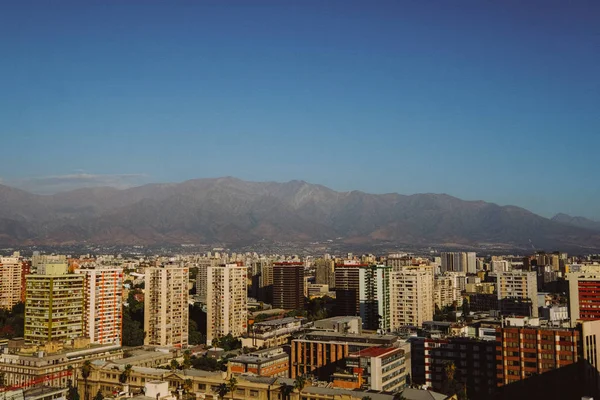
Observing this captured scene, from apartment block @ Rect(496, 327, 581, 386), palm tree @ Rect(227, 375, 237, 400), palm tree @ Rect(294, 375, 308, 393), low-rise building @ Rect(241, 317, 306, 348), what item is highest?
apartment block @ Rect(496, 327, 581, 386)

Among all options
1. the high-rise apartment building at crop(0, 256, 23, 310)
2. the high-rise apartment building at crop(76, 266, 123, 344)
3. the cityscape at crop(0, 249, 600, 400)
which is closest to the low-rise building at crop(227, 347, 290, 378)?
the cityscape at crop(0, 249, 600, 400)

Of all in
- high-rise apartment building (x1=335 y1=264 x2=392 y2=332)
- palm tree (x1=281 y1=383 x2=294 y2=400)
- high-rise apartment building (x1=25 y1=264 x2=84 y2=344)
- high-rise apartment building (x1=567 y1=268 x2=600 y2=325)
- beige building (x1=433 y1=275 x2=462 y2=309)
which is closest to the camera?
palm tree (x1=281 y1=383 x2=294 y2=400)

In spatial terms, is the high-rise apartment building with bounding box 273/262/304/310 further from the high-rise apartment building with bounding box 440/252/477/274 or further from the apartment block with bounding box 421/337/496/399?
the high-rise apartment building with bounding box 440/252/477/274

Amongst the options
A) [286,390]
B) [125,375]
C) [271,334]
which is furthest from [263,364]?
[271,334]

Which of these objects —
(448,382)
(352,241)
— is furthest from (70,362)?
(352,241)

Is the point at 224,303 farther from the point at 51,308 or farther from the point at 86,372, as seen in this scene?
the point at 86,372

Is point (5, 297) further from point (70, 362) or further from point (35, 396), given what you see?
point (35, 396)
